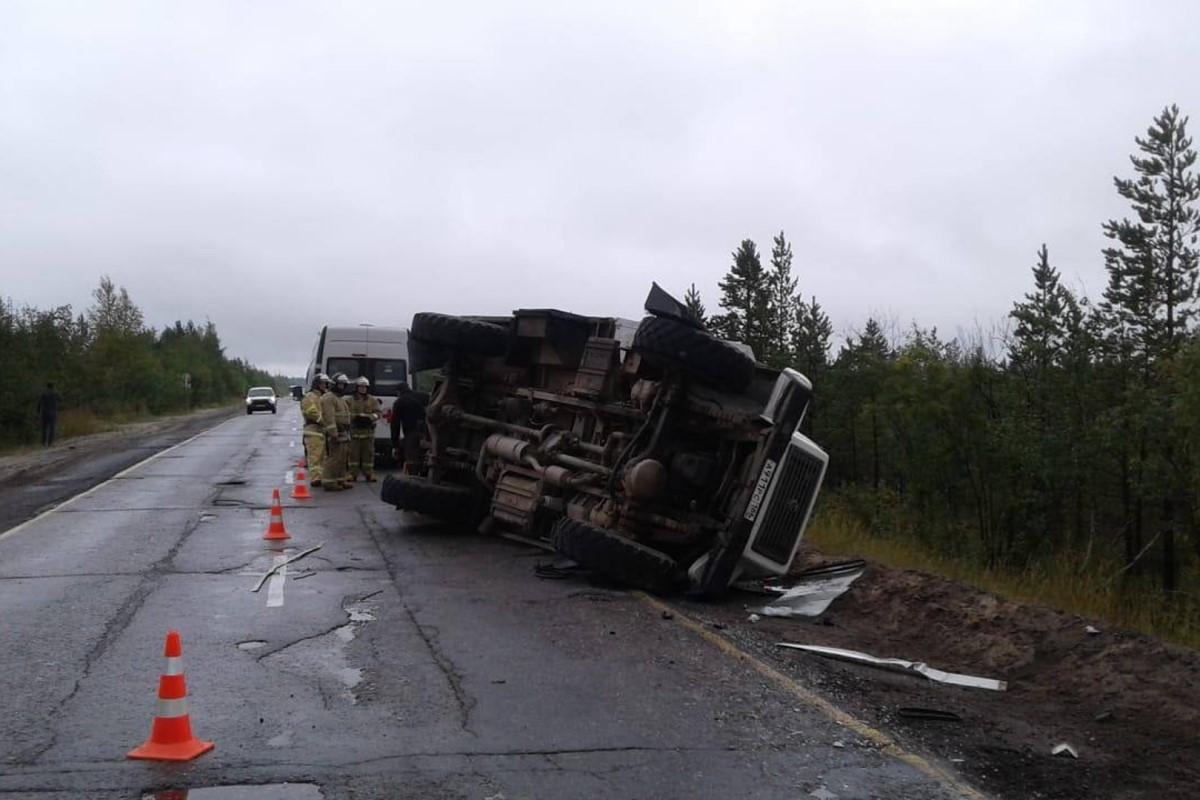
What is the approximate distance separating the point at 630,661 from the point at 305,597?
11.0 ft

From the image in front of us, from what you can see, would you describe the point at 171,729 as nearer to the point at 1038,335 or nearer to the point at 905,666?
the point at 905,666

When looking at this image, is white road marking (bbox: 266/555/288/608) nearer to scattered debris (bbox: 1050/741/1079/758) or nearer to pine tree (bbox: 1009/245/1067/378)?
scattered debris (bbox: 1050/741/1079/758)

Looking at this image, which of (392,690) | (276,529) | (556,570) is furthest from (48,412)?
(392,690)

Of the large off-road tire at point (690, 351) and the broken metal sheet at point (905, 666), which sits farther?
the large off-road tire at point (690, 351)

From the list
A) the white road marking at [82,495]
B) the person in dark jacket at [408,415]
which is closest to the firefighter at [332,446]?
the person in dark jacket at [408,415]

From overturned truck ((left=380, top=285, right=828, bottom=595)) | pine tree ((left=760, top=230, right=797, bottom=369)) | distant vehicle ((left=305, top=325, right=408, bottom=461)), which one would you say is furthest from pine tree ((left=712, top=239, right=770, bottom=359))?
overturned truck ((left=380, top=285, right=828, bottom=595))

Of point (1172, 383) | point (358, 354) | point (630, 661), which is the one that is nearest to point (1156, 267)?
point (1172, 383)

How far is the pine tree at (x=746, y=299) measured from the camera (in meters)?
38.3

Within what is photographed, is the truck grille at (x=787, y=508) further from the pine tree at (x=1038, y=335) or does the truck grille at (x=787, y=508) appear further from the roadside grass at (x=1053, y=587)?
the pine tree at (x=1038, y=335)

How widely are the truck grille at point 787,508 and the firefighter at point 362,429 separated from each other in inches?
428

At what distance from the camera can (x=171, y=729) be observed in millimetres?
5098

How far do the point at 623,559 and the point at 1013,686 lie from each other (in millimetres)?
3369

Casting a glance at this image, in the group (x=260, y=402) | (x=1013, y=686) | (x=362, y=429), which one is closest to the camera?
(x=1013, y=686)

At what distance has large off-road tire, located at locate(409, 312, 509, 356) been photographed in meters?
12.9
